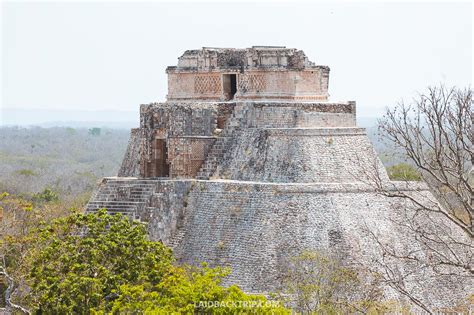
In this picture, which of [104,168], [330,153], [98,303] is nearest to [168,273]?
[98,303]

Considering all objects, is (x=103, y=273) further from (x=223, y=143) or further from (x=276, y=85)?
(x=276, y=85)

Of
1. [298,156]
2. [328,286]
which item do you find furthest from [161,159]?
[328,286]

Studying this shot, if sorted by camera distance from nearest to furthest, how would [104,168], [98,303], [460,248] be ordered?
1. [98,303]
2. [460,248]
3. [104,168]

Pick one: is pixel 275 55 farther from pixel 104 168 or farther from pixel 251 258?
pixel 104 168

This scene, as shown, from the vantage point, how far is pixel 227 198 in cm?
2059

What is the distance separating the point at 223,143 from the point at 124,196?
98.5 inches

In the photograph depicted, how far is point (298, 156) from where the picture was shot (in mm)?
20750

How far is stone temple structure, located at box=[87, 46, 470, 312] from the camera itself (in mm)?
19453

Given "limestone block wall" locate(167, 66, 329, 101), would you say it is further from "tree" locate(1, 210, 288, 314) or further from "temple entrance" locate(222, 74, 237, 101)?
"tree" locate(1, 210, 288, 314)

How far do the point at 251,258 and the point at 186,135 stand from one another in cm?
411

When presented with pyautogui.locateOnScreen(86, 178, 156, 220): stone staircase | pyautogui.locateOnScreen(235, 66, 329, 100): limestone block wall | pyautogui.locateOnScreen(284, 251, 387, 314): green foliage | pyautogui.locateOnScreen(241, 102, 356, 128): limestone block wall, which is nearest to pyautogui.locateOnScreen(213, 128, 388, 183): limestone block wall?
pyautogui.locateOnScreen(241, 102, 356, 128): limestone block wall

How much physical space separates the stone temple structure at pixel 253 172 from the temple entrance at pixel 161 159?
0.02 meters

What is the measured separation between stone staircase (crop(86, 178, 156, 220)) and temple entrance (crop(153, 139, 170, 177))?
2.21 feet

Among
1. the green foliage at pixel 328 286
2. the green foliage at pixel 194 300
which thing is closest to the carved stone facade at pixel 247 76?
the green foliage at pixel 328 286
